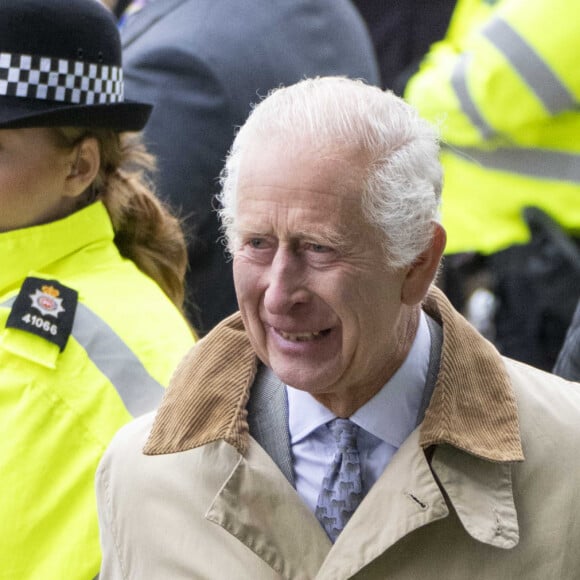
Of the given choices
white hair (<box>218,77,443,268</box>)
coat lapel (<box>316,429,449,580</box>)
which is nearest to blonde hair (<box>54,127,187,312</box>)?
white hair (<box>218,77,443,268</box>)

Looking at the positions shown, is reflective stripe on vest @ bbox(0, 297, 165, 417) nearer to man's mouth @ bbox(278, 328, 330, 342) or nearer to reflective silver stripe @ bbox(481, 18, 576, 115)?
man's mouth @ bbox(278, 328, 330, 342)

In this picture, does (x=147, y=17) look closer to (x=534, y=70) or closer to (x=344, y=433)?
(x=534, y=70)

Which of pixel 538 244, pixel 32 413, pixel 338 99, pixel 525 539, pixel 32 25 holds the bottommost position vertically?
pixel 538 244

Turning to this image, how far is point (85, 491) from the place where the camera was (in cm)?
322

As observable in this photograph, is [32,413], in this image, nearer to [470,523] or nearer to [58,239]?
[58,239]

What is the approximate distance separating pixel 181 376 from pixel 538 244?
1850 mm

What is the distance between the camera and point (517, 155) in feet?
14.4

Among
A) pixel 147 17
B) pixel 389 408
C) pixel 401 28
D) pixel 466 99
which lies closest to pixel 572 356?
pixel 389 408

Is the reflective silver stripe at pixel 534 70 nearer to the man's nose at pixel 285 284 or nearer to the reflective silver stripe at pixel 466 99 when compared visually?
the reflective silver stripe at pixel 466 99

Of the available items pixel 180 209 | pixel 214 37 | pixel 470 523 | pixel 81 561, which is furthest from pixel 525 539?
pixel 214 37

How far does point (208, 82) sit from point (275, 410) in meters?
1.71

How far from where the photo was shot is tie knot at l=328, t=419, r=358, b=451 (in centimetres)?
276

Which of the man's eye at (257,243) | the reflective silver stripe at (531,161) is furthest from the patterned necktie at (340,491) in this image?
the reflective silver stripe at (531,161)

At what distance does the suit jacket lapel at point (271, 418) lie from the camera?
2.79 m
